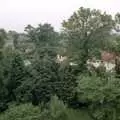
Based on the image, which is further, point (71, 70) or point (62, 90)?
point (71, 70)

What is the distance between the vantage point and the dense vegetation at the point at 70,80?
9250 millimetres

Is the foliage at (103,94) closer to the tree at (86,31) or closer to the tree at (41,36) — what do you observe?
the tree at (86,31)

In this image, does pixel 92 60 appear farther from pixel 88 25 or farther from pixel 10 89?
pixel 10 89

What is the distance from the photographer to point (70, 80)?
11789 millimetres

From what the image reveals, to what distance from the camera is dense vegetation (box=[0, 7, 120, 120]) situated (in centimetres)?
925

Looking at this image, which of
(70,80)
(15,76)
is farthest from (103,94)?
(15,76)

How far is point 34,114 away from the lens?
8688 millimetres

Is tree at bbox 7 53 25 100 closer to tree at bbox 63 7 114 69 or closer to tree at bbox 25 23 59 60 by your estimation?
tree at bbox 63 7 114 69

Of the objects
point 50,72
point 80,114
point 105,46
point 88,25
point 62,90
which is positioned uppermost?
point 88,25

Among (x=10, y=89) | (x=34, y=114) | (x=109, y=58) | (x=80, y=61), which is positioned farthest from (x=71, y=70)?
(x=34, y=114)

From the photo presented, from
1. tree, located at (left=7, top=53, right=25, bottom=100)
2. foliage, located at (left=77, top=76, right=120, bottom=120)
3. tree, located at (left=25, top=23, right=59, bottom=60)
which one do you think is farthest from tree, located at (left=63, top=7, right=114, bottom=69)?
tree, located at (left=25, top=23, right=59, bottom=60)

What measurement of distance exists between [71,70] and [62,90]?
4.26 ft

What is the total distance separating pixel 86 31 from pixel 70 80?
2597 millimetres

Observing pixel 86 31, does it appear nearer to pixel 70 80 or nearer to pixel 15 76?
pixel 70 80
